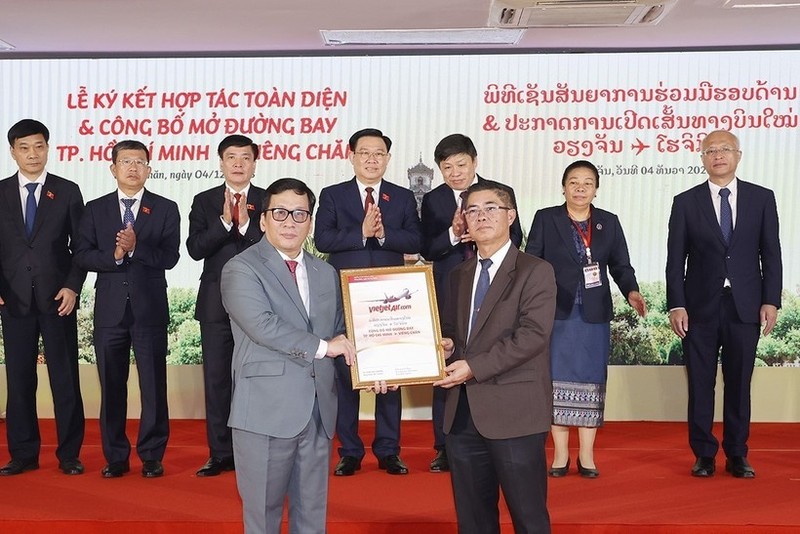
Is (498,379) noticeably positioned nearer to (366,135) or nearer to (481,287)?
(481,287)

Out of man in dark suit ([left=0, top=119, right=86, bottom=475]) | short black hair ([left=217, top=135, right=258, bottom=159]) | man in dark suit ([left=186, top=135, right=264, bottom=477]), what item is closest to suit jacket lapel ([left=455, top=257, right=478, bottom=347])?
man in dark suit ([left=186, top=135, right=264, bottom=477])

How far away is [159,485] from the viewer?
426 cm

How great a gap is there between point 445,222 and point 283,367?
1811mm

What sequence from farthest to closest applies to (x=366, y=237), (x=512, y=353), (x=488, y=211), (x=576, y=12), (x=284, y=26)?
1. (x=284, y=26)
2. (x=576, y=12)
3. (x=366, y=237)
4. (x=488, y=211)
5. (x=512, y=353)

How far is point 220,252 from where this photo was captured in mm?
4477

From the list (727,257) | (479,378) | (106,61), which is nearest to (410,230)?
(727,257)

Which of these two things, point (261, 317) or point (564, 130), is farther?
point (564, 130)

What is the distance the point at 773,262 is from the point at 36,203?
342 cm

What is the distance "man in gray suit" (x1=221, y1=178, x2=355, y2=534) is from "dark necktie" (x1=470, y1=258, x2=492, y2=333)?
0.40 m

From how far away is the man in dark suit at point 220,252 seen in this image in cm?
444

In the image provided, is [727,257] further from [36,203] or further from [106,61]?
[106,61]

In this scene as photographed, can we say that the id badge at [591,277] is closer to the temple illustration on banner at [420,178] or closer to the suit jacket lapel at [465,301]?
the suit jacket lapel at [465,301]

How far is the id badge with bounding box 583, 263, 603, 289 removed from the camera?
14.4 ft

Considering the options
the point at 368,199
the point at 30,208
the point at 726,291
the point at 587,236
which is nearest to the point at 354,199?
the point at 368,199
